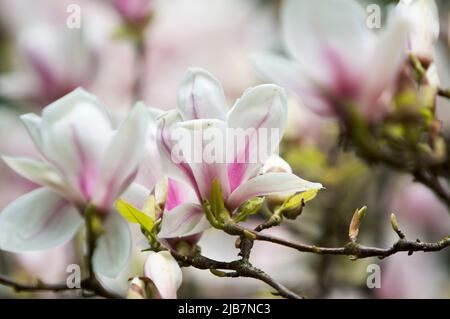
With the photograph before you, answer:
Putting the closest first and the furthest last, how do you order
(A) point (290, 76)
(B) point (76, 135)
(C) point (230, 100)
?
(B) point (76, 135)
(A) point (290, 76)
(C) point (230, 100)

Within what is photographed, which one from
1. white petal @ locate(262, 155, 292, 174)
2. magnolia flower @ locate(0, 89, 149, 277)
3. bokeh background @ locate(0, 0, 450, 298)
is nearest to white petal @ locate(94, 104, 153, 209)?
magnolia flower @ locate(0, 89, 149, 277)

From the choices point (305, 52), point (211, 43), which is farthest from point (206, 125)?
point (211, 43)

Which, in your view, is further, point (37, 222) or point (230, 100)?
point (230, 100)

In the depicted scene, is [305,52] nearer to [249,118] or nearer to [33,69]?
[249,118]

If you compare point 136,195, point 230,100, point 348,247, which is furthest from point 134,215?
point 230,100

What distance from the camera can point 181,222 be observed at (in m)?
0.73

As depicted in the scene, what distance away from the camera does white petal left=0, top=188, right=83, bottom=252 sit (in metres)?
0.74

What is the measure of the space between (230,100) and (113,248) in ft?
3.36

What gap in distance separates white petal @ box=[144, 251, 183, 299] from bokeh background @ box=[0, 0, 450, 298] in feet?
1.53

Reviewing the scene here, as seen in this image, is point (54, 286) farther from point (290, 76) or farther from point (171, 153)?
point (290, 76)

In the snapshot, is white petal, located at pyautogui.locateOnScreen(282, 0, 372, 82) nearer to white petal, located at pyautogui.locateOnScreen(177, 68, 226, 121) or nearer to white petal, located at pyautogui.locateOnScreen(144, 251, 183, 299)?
white petal, located at pyautogui.locateOnScreen(177, 68, 226, 121)

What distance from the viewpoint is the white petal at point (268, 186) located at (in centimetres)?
72

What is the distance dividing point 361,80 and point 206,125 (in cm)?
17

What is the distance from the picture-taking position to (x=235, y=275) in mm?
750
